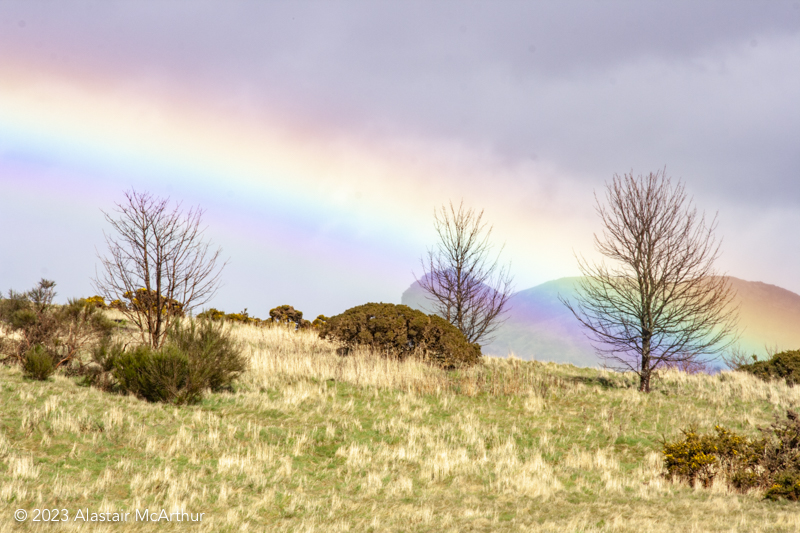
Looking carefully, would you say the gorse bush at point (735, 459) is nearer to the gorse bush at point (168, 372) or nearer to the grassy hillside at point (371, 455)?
the grassy hillside at point (371, 455)

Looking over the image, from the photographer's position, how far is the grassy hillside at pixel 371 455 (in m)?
6.13

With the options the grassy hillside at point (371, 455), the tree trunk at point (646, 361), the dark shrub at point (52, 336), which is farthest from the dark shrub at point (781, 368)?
the dark shrub at point (52, 336)

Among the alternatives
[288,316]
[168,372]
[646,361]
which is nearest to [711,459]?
[646,361]

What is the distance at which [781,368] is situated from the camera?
1909cm

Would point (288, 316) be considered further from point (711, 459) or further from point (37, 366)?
point (711, 459)

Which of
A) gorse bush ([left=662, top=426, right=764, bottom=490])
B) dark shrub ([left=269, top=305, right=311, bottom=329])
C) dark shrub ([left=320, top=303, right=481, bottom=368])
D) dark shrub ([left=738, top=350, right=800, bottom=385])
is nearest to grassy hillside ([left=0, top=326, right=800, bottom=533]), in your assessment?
gorse bush ([left=662, top=426, right=764, bottom=490])

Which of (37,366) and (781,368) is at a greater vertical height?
(781,368)

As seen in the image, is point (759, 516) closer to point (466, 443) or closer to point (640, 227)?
point (466, 443)

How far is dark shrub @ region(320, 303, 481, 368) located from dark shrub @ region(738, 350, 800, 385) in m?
11.5

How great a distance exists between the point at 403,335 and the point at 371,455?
310 inches

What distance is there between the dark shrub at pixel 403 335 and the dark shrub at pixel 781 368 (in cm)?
1146

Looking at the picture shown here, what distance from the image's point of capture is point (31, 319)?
14531 mm

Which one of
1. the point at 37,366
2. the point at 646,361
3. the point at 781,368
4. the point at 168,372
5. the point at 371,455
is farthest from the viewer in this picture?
the point at 781,368

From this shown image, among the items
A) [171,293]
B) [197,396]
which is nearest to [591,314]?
[197,396]
